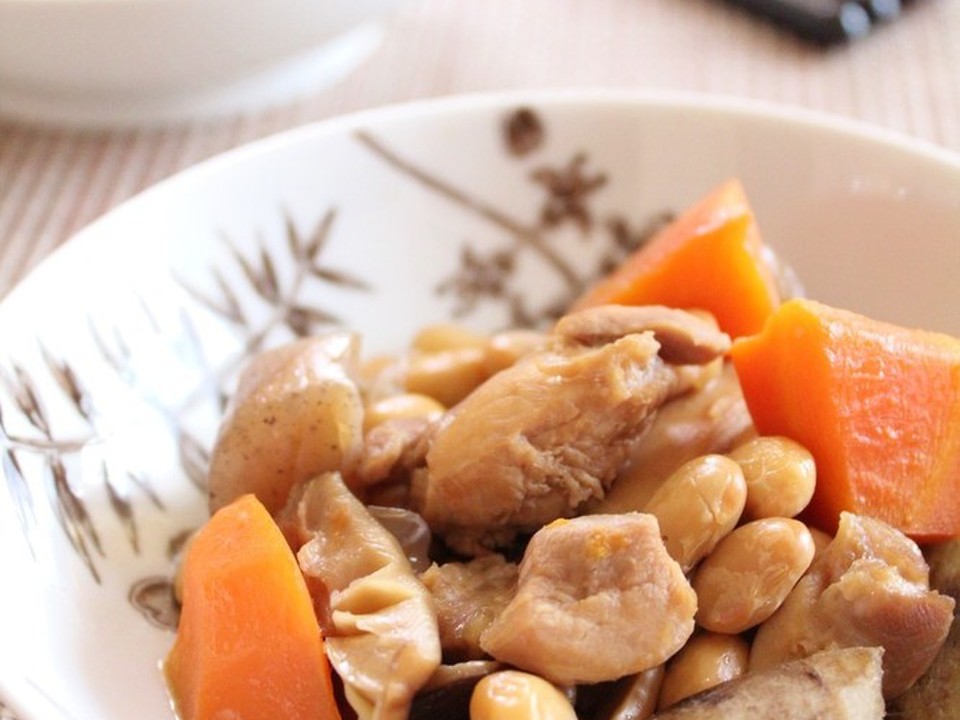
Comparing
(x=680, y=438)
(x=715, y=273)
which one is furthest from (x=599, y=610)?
(x=715, y=273)

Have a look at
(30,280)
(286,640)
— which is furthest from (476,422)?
(30,280)

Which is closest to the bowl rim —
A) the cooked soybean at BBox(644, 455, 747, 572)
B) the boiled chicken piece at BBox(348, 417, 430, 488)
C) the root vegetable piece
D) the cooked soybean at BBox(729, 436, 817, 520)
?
the boiled chicken piece at BBox(348, 417, 430, 488)

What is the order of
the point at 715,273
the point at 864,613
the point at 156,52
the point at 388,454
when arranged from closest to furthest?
the point at 864,613 → the point at 388,454 → the point at 715,273 → the point at 156,52

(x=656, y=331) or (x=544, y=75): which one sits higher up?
(x=656, y=331)

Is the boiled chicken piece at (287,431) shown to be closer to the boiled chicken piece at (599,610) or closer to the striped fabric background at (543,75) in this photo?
the boiled chicken piece at (599,610)

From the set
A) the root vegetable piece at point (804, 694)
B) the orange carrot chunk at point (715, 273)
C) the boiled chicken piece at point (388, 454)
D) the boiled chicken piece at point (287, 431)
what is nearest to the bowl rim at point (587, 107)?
the orange carrot chunk at point (715, 273)

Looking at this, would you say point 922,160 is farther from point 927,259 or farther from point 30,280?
point 30,280

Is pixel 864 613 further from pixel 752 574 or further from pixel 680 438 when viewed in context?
pixel 680 438
